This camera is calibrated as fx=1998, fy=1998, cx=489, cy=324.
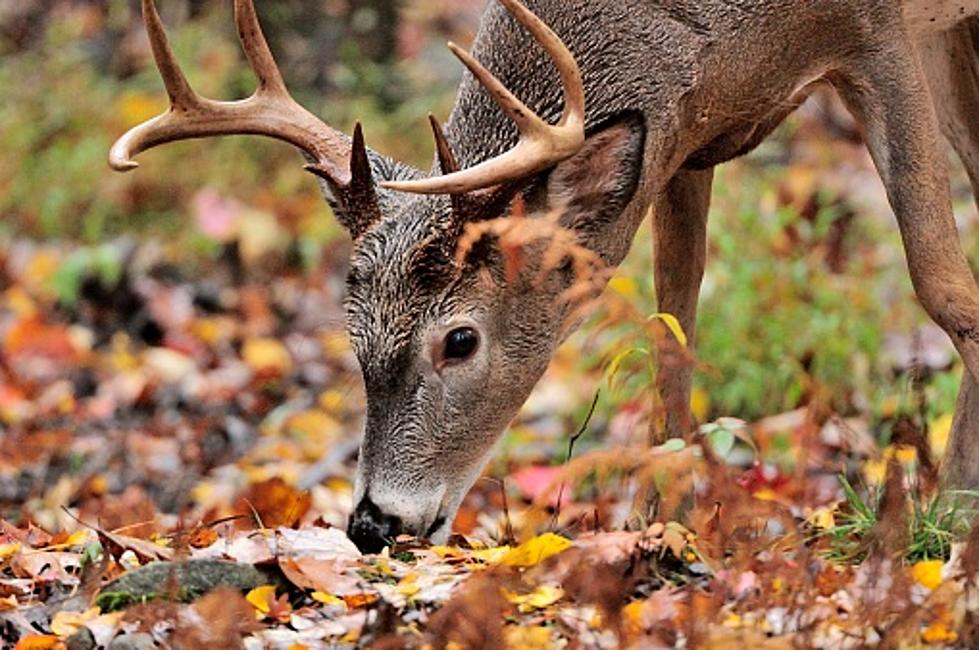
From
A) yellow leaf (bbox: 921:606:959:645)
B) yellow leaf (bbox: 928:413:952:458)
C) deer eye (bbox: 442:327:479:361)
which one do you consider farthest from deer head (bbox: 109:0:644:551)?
yellow leaf (bbox: 928:413:952:458)

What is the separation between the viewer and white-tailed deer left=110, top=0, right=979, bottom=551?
5.43 metres

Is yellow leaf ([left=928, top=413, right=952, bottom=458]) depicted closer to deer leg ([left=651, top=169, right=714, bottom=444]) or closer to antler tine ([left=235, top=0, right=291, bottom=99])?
deer leg ([left=651, top=169, right=714, bottom=444])

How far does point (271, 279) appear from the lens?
11.5 m

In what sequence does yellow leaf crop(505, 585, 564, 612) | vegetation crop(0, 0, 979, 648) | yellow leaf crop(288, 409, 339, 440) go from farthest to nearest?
yellow leaf crop(288, 409, 339, 440) < yellow leaf crop(505, 585, 564, 612) < vegetation crop(0, 0, 979, 648)

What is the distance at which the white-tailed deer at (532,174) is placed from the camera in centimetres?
543

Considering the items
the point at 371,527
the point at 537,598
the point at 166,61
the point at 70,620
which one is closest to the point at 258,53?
the point at 166,61

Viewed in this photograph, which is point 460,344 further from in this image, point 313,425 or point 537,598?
point 313,425

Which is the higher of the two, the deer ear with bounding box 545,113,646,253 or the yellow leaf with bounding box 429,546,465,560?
the deer ear with bounding box 545,113,646,253

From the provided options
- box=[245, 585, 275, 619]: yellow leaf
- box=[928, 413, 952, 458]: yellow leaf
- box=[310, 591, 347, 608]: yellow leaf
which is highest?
box=[245, 585, 275, 619]: yellow leaf

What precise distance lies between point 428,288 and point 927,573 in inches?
65.5

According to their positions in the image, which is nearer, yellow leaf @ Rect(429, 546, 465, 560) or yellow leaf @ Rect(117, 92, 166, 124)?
yellow leaf @ Rect(429, 546, 465, 560)

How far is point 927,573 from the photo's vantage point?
4.37 meters

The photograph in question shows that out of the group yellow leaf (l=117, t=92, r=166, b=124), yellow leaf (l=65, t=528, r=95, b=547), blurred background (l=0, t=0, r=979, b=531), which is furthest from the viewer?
yellow leaf (l=117, t=92, r=166, b=124)

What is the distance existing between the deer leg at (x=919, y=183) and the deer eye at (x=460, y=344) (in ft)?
4.12
